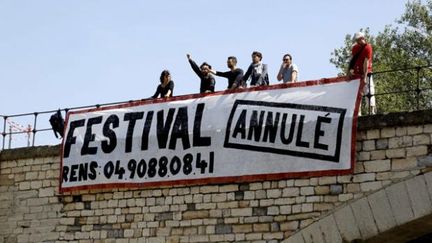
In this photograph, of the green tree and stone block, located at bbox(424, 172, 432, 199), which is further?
the green tree

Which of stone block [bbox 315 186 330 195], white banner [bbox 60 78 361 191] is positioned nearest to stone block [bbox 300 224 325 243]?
stone block [bbox 315 186 330 195]

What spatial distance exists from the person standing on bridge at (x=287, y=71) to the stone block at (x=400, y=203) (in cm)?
260

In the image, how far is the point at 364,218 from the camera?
10.7 metres

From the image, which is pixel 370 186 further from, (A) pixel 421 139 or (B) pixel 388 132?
(A) pixel 421 139

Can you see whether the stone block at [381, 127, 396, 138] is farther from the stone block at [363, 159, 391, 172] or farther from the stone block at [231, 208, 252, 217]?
the stone block at [231, 208, 252, 217]

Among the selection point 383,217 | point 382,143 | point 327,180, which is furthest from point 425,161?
point 327,180

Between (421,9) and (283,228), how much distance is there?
21161 mm

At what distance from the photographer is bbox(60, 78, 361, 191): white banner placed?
1138 cm

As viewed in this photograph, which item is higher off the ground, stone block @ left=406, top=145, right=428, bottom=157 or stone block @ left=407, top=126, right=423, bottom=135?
stone block @ left=407, top=126, right=423, bottom=135

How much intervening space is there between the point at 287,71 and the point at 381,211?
294cm

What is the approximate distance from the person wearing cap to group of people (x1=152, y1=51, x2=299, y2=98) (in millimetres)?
1097

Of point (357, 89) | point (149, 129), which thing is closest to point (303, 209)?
point (357, 89)

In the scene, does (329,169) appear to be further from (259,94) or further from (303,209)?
(259,94)

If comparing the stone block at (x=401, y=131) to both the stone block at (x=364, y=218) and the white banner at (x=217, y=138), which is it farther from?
the stone block at (x=364, y=218)
